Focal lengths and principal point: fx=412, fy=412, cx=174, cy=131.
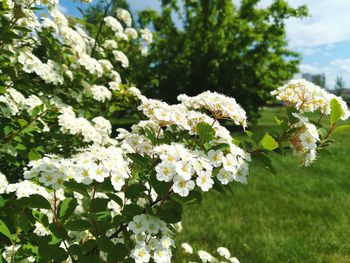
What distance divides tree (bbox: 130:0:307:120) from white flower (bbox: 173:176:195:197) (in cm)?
1275

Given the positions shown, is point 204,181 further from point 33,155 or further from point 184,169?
point 33,155

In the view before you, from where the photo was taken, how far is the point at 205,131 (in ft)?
4.93

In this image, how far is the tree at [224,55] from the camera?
565 inches

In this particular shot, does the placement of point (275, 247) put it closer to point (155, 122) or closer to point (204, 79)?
point (155, 122)

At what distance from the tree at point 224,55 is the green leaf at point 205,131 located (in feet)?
41.3

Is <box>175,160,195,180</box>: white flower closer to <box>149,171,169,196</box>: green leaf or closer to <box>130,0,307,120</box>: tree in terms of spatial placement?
<box>149,171,169,196</box>: green leaf

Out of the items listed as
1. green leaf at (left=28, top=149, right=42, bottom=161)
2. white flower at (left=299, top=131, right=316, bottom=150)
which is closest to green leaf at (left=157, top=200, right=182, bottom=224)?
white flower at (left=299, top=131, right=316, bottom=150)

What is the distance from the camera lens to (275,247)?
158 inches

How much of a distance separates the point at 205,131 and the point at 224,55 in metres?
13.5

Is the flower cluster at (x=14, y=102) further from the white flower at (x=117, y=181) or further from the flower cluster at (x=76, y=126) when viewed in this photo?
the white flower at (x=117, y=181)

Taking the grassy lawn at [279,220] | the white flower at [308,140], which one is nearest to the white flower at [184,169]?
the white flower at [308,140]

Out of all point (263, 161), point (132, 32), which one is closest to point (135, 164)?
point (263, 161)

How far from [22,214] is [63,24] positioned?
1.89 metres

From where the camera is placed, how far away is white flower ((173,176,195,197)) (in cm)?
134
